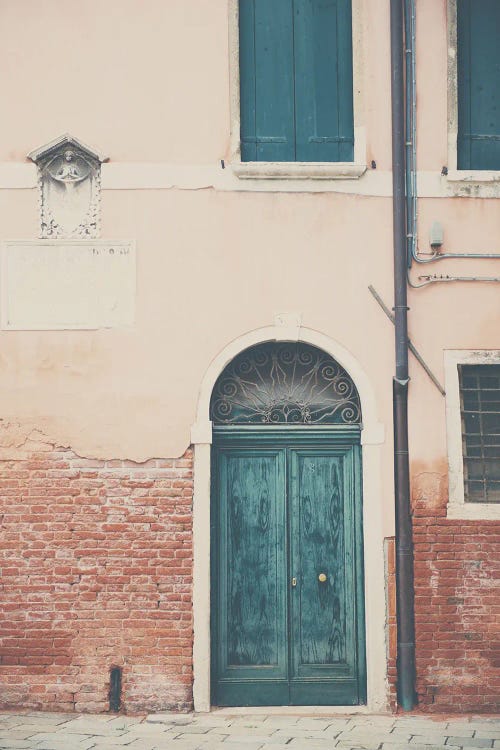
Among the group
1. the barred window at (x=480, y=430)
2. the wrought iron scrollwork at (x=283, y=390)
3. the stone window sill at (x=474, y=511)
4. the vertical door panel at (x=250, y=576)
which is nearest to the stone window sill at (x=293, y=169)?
the wrought iron scrollwork at (x=283, y=390)

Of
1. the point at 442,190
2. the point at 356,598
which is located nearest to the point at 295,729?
the point at 356,598

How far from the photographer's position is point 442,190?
8.16 m

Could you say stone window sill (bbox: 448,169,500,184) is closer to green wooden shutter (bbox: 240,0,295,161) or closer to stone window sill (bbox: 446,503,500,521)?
green wooden shutter (bbox: 240,0,295,161)

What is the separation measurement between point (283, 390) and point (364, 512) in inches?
49.5

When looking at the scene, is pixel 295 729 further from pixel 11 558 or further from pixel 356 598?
pixel 11 558

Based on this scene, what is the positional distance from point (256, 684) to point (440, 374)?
305cm

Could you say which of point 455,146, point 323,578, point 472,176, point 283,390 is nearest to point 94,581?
point 323,578

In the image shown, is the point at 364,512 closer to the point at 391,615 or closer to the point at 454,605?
the point at 391,615

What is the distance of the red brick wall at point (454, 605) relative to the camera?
7758 mm

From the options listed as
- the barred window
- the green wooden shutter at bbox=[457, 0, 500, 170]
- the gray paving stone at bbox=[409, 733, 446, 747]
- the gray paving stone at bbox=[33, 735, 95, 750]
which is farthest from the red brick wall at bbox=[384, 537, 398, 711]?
the green wooden shutter at bbox=[457, 0, 500, 170]

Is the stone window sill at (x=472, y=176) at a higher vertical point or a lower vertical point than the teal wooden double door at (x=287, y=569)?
higher

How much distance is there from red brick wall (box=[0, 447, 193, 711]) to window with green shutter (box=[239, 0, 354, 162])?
2874 millimetres

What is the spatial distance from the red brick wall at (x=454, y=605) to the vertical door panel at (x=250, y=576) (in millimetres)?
1160

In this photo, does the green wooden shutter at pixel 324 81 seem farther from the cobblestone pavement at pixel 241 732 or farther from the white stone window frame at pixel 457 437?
the cobblestone pavement at pixel 241 732
